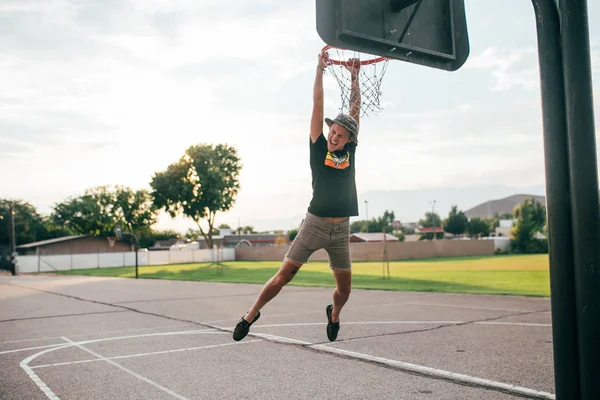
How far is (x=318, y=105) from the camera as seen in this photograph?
5367 mm

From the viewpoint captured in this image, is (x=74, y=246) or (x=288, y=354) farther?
(x=74, y=246)

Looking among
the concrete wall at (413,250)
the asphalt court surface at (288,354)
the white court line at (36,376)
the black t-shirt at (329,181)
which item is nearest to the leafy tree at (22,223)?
the concrete wall at (413,250)

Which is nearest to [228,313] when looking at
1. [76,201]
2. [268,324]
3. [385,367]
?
[268,324]

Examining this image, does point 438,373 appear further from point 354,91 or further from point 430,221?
point 430,221

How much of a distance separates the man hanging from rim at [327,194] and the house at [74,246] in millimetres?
70643

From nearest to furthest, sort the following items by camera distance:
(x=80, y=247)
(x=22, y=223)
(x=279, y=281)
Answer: (x=279, y=281), (x=80, y=247), (x=22, y=223)

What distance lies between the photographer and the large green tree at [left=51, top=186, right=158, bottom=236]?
89.1 meters

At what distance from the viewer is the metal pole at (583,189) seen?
2.88 m

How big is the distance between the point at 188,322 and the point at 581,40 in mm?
9848

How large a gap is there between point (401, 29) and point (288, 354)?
5.03 metres

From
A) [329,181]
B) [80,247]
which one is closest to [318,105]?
[329,181]

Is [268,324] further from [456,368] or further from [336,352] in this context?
[456,368]

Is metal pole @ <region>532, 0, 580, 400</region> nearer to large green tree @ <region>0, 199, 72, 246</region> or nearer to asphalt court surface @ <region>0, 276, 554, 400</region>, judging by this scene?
asphalt court surface @ <region>0, 276, 554, 400</region>

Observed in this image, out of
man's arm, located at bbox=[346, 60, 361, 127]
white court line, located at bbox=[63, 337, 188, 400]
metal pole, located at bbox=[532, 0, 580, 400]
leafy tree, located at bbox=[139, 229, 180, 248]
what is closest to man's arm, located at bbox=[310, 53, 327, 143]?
man's arm, located at bbox=[346, 60, 361, 127]
